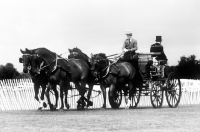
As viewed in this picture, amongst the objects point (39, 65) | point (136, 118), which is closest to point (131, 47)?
point (39, 65)

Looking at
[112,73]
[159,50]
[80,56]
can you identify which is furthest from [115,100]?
[159,50]

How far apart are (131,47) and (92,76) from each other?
2135 millimetres

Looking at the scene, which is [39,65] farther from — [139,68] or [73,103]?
[73,103]

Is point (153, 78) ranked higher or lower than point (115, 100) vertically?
higher

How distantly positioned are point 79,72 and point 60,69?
3.14ft

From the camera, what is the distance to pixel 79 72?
26.0m

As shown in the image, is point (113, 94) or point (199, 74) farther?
point (199, 74)

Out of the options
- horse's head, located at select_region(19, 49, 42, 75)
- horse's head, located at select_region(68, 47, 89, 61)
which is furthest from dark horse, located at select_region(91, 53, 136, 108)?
horse's head, located at select_region(19, 49, 42, 75)

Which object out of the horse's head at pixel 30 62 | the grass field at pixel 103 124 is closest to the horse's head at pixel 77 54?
the horse's head at pixel 30 62

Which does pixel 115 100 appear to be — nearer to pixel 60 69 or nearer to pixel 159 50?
pixel 159 50

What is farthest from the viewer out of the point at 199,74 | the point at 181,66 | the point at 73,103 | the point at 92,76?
the point at 181,66

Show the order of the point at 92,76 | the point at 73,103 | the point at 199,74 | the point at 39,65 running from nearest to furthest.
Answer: the point at 39,65, the point at 92,76, the point at 73,103, the point at 199,74

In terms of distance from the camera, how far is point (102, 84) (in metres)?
26.8

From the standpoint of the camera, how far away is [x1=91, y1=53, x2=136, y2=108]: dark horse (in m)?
26.3
